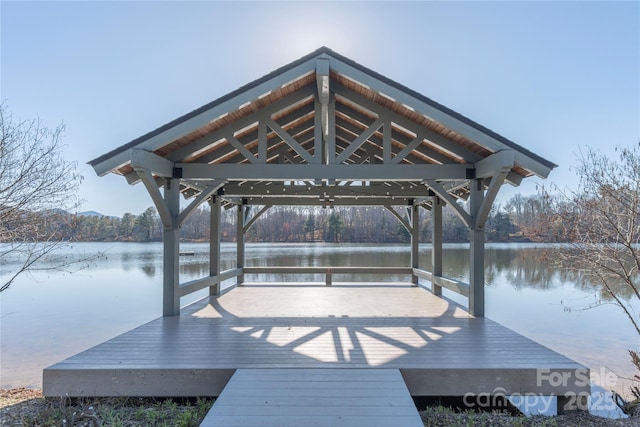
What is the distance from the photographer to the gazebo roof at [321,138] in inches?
187

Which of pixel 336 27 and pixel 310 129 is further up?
pixel 336 27

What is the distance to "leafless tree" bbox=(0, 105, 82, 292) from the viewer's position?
5.25 metres

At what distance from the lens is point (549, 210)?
608 cm

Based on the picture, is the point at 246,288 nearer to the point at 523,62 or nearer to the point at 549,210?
the point at 549,210

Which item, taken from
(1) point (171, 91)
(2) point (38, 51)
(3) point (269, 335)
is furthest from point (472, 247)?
(2) point (38, 51)

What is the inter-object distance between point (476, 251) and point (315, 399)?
3.87 meters

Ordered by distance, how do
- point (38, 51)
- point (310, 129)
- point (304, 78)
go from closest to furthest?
point (304, 78)
point (310, 129)
point (38, 51)

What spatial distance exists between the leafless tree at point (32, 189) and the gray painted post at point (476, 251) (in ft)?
22.1

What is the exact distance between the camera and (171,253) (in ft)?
17.9

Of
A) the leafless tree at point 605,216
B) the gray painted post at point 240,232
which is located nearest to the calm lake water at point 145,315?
the leafless tree at point 605,216

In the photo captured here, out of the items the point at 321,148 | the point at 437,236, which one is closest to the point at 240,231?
the point at 321,148

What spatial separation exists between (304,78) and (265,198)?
4.48 m

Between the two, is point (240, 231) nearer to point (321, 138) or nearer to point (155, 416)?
point (321, 138)

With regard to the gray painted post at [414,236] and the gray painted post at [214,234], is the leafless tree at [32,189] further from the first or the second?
the gray painted post at [414,236]
